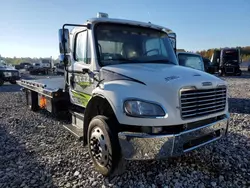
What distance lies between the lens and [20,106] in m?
9.48

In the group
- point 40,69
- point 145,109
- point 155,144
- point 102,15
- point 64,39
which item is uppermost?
point 102,15

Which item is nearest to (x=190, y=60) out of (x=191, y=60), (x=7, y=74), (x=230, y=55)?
(x=191, y=60)

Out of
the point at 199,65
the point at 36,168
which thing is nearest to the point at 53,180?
the point at 36,168

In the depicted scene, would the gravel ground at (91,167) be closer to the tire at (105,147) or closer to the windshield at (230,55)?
the tire at (105,147)

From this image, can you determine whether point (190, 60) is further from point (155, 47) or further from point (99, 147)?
point (99, 147)

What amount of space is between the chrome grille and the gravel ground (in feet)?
3.19

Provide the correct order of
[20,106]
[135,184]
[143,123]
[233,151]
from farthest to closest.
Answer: [20,106] < [233,151] < [135,184] < [143,123]

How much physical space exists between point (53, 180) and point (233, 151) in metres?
3.28

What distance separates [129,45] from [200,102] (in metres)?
1.75

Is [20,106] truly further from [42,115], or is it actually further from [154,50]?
[154,50]

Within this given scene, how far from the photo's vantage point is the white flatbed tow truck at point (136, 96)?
2.97m

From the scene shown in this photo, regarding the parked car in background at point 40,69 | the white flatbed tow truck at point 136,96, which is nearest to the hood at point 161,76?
the white flatbed tow truck at point 136,96

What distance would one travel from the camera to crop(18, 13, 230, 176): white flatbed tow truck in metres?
2.97

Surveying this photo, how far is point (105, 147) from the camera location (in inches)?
131
